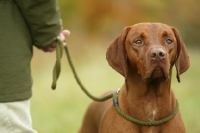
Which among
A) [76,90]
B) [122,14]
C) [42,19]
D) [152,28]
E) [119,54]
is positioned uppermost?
[152,28]

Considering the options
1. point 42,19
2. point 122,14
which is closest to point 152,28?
point 42,19

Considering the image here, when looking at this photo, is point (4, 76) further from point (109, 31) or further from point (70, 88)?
point (109, 31)

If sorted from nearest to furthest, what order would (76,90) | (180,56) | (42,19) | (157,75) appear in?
(157,75) < (180,56) < (42,19) < (76,90)

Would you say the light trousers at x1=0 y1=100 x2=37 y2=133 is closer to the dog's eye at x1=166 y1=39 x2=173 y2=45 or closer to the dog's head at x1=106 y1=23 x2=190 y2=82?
the dog's head at x1=106 y1=23 x2=190 y2=82

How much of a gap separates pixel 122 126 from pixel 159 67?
0.64m

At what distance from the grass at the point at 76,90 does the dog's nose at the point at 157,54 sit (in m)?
2.99

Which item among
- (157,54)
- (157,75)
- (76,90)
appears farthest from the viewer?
(76,90)

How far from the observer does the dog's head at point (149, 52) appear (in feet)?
13.2

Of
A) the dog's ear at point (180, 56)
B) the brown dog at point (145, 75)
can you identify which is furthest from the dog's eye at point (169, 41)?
the dog's ear at point (180, 56)

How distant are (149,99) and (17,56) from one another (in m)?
1.15

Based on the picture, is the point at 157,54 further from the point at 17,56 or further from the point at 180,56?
the point at 17,56

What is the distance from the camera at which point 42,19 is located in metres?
4.49

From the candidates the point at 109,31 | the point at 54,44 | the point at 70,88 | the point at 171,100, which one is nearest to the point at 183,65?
the point at 171,100

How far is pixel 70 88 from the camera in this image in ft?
30.2
